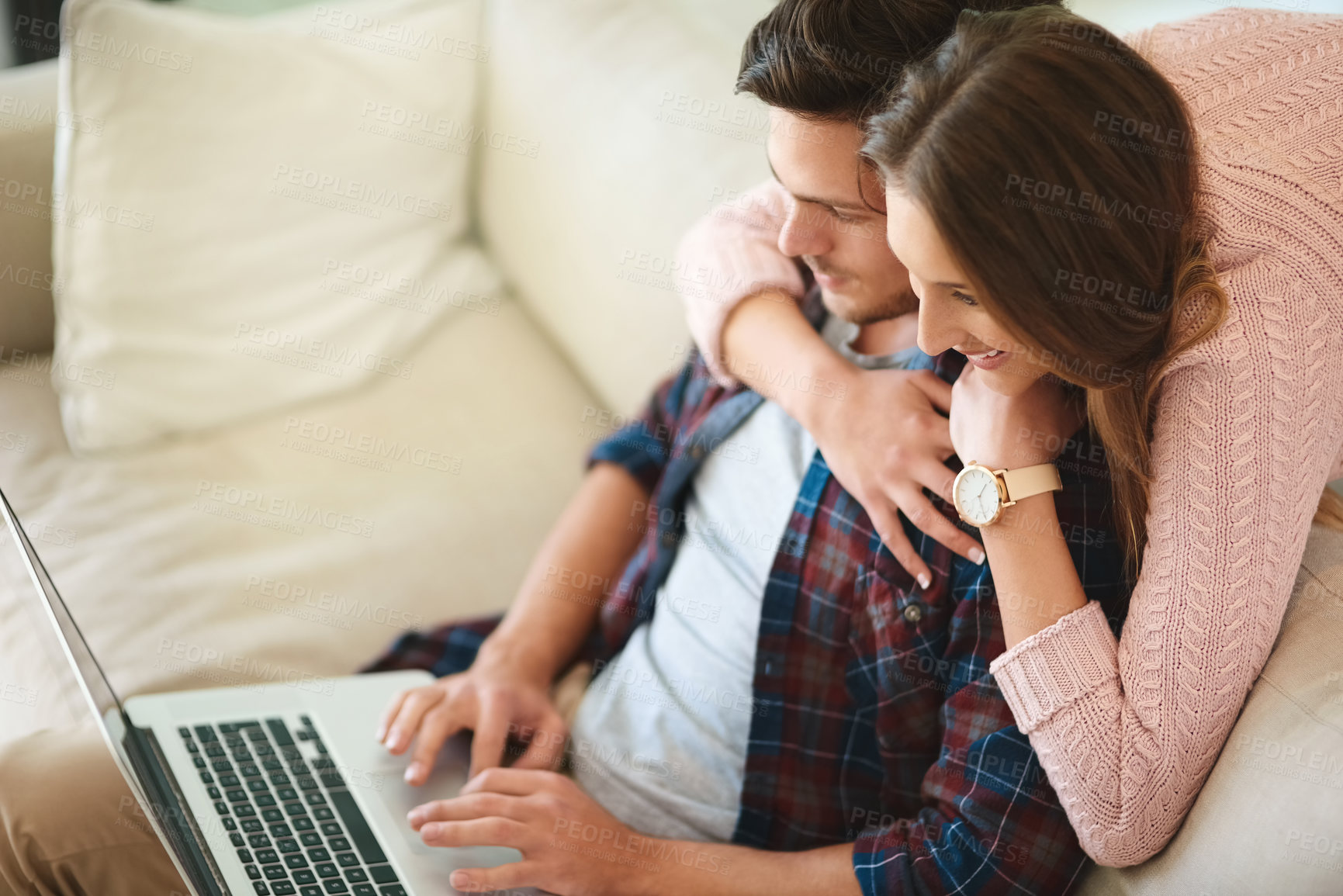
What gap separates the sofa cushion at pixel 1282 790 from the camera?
0.75 metres

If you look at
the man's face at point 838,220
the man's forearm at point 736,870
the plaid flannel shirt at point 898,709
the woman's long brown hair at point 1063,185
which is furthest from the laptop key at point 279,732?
the woman's long brown hair at point 1063,185

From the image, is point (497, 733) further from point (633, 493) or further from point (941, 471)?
point (941, 471)

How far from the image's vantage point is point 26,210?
5.38ft

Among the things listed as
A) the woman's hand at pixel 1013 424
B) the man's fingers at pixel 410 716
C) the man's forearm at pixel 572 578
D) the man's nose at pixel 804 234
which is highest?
the man's nose at pixel 804 234

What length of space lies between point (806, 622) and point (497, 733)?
339mm

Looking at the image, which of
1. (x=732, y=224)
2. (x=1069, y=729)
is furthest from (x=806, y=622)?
(x=732, y=224)

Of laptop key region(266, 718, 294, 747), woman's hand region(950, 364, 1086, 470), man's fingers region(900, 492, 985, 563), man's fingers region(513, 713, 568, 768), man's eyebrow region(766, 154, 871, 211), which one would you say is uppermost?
man's eyebrow region(766, 154, 871, 211)

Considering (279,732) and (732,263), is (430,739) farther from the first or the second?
(732,263)

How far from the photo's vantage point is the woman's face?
781 mm

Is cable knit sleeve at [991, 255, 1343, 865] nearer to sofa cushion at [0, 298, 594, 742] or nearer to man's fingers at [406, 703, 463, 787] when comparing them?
man's fingers at [406, 703, 463, 787]

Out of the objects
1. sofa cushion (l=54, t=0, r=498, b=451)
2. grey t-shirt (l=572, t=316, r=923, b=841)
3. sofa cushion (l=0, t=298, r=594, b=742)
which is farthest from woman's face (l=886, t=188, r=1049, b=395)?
sofa cushion (l=54, t=0, r=498, b=451)

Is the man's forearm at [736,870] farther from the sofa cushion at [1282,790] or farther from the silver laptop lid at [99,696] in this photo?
the silver laptop lid at [99,696]

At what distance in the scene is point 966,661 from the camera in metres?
0.94

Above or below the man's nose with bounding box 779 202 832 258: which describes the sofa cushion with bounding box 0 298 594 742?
below
